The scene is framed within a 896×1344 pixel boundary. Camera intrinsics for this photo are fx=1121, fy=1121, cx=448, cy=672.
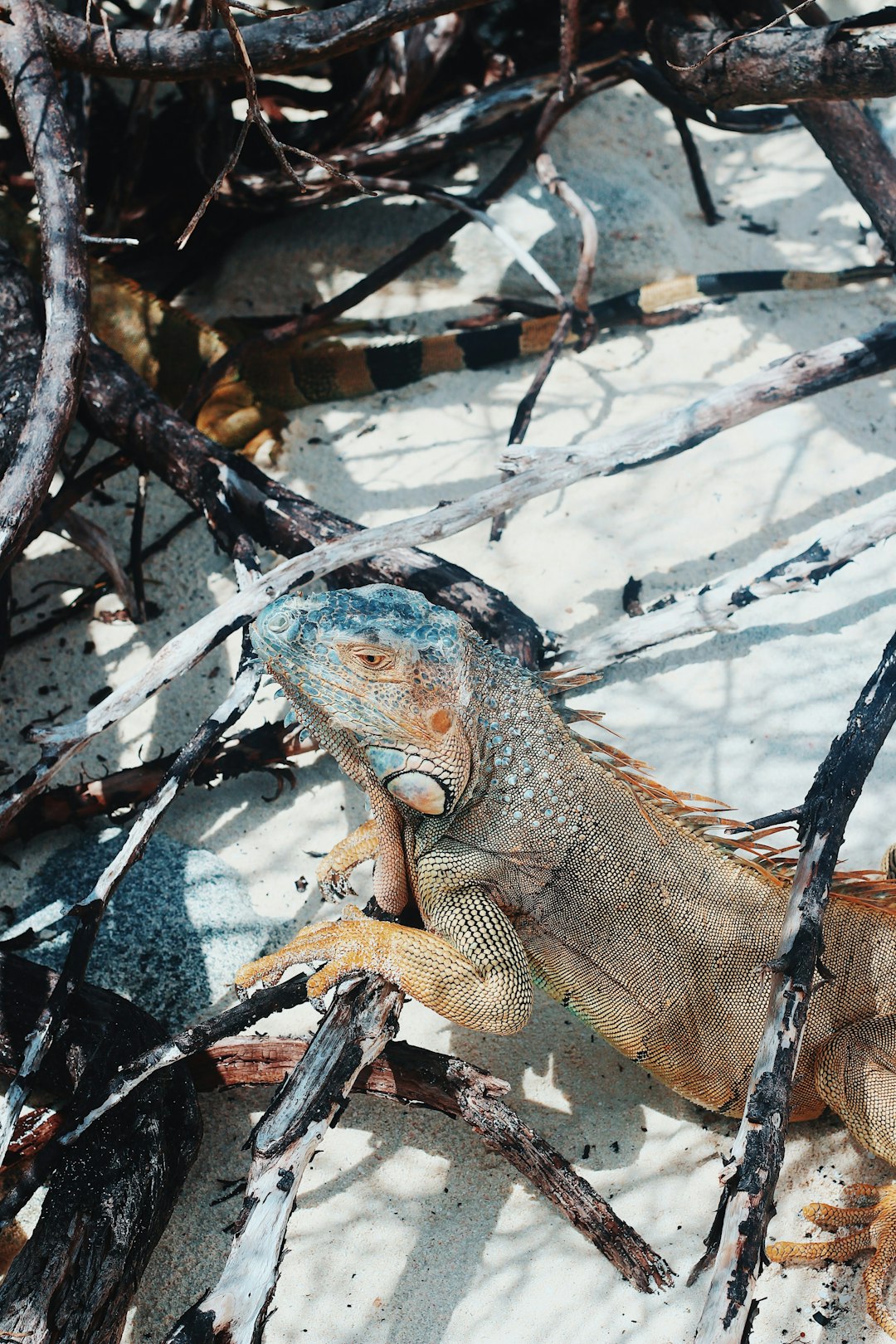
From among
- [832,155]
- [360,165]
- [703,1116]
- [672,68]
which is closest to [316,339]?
[360,165]

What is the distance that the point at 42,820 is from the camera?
12.5 ft

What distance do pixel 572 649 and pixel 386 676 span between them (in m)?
1.15

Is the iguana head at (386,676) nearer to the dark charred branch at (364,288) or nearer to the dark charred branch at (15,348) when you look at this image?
the dark charred branch at (15,348)

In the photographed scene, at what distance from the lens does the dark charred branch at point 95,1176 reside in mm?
2391

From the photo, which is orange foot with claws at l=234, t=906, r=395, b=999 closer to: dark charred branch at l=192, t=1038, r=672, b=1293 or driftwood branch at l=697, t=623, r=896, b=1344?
dark charred branch at l=192, t=1038, r=672, b=1293

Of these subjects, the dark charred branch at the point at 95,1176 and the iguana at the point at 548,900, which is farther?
the iguana at the point at 548,900

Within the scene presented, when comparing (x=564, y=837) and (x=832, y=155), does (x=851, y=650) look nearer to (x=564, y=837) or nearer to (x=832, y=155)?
(x=564, y=837)

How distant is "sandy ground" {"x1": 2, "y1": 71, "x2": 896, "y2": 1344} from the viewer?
111 inches

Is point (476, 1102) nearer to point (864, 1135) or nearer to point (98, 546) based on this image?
point (864, 1135)

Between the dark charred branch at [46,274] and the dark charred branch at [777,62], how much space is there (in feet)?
7.40

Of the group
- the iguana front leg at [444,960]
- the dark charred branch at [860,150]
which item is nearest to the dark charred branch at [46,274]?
the iguana front leg at [444,960]

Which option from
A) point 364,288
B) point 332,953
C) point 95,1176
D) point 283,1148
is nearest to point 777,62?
point 364,288

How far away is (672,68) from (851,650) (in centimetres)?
236

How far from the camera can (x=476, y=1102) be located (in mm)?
2820
